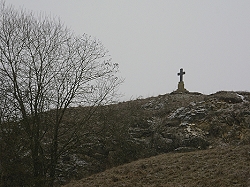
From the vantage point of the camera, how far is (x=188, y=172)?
8.10 metres

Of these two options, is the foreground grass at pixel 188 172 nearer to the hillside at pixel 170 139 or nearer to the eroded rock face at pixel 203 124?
the hillside at pixel 170 139

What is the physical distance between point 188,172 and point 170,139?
4.35m

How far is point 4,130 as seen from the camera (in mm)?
7875

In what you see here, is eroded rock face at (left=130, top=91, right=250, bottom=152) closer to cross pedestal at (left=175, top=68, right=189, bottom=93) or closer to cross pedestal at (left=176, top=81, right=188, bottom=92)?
cross pedestal at (left=175, top=68, right=189, bottom=93)

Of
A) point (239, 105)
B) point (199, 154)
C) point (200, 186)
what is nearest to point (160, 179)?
point (200, 186)

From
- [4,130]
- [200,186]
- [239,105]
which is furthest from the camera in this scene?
[239,105]

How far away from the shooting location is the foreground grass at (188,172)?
7.10 meters

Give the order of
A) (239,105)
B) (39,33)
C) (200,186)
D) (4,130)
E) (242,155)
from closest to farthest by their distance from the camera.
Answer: (200,186)
(4,130)
(242,155)
(39,33)
(239,105)

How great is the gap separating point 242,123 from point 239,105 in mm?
1339

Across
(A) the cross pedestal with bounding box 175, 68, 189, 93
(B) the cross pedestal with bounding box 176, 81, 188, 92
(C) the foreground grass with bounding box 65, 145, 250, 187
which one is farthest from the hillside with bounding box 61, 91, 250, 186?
(B) the cross pedestal with bounding box 176, 81, 188, 92

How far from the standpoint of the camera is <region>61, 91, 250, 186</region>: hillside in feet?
28.0

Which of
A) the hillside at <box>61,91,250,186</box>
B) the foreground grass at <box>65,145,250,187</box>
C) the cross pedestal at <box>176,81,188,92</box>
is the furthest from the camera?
the cross pedestal at <box>176,81,188,92</box>

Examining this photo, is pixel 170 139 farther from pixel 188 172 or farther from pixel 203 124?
pixel 188 172

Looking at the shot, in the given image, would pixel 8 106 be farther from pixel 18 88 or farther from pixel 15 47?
pixel 15 47
